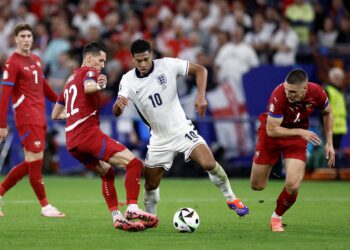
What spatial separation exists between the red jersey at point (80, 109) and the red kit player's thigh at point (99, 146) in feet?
0.32

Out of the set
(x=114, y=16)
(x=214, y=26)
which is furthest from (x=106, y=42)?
(x=214, y=26)

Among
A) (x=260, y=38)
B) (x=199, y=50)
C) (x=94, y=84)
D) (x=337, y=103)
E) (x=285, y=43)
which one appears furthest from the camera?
(x=260, y=38)

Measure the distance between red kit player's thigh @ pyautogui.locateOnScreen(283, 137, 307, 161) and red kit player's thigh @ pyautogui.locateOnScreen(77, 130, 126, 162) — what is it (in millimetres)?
2019

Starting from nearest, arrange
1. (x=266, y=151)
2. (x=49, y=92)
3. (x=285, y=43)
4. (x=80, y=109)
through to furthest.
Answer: (x=80, y=109)
(x=266, y=151)
(x=49, y=92)
(x=285, y=43)

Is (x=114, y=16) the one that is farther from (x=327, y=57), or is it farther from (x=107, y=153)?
(x=107, y=153)

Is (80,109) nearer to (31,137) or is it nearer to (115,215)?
(115,215)

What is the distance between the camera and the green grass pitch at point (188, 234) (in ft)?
30.4

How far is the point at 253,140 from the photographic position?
20.2m

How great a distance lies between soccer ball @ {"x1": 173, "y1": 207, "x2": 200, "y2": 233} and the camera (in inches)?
403

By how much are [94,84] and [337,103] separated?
916cm

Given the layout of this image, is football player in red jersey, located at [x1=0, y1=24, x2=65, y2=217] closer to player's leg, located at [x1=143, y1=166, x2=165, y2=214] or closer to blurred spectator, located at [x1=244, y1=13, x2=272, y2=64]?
player's leg, located at [x1=143, y1=166, x2=165, y2=214]

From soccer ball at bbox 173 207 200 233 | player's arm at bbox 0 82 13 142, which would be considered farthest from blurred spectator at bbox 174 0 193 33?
soccer ball at bbox 173 207 200 233

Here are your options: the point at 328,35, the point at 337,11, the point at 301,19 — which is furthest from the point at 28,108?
the point at 337,11

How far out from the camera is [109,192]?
10773 mm
